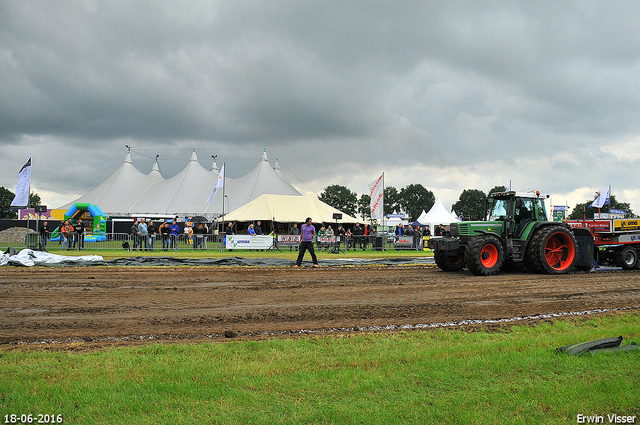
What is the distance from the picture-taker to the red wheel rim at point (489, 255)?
1267cm

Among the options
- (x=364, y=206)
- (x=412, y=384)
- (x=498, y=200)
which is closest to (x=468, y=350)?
(x=412, y=384)

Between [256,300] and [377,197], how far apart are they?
21.7 m

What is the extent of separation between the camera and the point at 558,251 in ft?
44.2

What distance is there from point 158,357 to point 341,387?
6.67 ft

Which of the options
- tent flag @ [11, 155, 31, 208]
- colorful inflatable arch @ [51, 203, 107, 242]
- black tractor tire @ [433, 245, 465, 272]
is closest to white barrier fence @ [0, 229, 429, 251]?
tent flag @ [11, 155, 31, 208]

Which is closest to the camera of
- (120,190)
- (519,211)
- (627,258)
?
(519,211)

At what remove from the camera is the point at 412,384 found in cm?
376

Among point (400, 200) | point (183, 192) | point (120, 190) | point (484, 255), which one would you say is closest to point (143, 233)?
point (484, 255)

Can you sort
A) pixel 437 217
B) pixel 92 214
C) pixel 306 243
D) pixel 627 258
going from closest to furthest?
pixel 627 258
pixel 306 243
pixel 92 214
pixel 437 217

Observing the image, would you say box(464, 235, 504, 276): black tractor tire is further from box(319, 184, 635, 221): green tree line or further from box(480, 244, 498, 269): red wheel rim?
box(319, 184, 635, 221): green tree line

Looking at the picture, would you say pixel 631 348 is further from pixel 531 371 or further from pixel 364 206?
pixel 364 206

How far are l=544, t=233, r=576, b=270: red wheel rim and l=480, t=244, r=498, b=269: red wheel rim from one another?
5.89ft

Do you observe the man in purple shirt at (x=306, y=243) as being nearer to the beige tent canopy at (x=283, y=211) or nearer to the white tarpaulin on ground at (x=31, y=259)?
the white tarpaulin on ground at (x=31, y=259)

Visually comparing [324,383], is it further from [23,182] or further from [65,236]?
[65,236]
